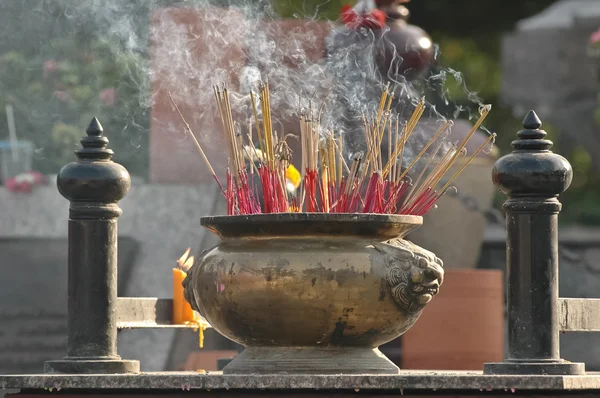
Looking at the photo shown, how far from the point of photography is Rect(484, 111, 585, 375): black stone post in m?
4.15

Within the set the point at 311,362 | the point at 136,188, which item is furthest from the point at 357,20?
the point at 311,362

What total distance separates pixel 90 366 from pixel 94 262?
30cm

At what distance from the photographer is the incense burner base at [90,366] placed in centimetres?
430

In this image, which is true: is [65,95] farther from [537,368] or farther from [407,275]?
[537,368]

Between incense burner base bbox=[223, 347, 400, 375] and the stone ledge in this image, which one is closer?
the stone ledge

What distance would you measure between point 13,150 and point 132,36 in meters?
1.67

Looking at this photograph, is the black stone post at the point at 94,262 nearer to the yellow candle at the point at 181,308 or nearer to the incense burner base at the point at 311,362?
the incense burner base at the point at 311,362

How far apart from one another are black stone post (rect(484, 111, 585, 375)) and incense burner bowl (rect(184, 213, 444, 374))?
24 centimetres

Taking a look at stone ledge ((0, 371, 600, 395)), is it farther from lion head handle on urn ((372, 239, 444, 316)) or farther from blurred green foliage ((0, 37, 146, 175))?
blurred green foliage ((0, 37, 146, 175))

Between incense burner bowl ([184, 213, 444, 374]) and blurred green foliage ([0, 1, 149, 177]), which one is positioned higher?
blurred green foliage ([0, 1, 149, 177])

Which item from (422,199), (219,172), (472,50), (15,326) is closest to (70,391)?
(422,199)

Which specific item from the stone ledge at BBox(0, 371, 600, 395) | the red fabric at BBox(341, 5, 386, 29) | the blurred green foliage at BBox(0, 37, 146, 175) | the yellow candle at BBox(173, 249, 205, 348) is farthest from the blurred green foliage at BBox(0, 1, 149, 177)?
the stone ledge at BBox(0, 371, 600, 395)

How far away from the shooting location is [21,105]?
838 cm

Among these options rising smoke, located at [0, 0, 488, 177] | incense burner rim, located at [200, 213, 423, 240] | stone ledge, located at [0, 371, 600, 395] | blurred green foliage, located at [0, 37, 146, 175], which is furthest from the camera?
blurred green foliage, located at [0, 37, 146, 175]
